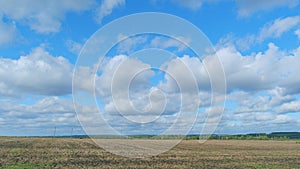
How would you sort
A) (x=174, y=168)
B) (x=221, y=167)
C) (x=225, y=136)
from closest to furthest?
(x=174, y=168) → (x=221, y=167) → (x=225, y=136)

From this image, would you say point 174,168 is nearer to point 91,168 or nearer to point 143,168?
point 143,168

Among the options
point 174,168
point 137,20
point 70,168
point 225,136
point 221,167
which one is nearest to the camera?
point 137,20

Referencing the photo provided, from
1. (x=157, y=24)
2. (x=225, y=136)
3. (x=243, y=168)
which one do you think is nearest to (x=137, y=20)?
(x=157, y=24)

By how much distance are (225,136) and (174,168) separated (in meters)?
160

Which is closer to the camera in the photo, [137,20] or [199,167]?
[137,20]

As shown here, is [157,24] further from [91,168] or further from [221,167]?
[221,167]

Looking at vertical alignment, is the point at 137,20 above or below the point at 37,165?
above

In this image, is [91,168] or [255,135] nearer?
[91,168]

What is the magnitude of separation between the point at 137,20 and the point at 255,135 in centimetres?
17706

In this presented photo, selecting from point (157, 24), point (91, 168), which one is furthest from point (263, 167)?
point (157, 24)

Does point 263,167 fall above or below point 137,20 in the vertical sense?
below

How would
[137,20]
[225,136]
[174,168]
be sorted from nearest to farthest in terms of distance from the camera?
[137,20]
[174,168]
[225,136]

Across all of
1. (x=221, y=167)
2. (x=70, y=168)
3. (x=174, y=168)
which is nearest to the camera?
(x=70, y=168)

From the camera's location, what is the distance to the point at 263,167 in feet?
95.4
